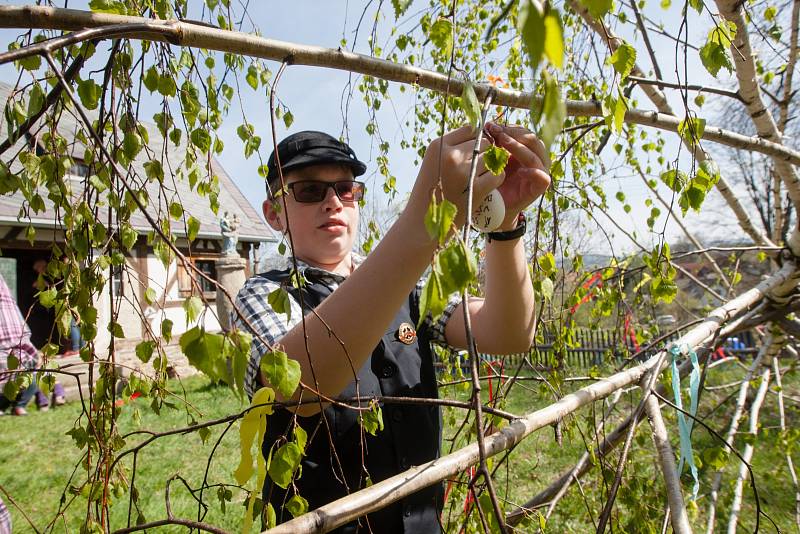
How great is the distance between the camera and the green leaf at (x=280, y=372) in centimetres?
67

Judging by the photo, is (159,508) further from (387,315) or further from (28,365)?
(387,315)

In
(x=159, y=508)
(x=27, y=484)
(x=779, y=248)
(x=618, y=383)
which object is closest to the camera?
(x=618, y=383)

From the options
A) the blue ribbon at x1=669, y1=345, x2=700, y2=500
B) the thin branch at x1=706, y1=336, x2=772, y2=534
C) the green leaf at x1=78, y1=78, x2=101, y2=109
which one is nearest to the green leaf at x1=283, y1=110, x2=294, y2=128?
the green leaf at x1=78, y1=78, x2=101, y2=109

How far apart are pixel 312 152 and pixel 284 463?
40.1 inches

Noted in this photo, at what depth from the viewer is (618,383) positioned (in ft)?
4.07

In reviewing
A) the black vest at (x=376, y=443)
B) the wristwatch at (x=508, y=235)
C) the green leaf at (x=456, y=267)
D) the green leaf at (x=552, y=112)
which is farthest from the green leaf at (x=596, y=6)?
the black vest at (x=376, y=443)

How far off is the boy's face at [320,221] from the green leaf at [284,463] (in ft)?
2.75

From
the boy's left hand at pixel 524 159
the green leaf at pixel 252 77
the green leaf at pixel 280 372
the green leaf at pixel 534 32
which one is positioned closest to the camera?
the green leaf at pixel 534 32

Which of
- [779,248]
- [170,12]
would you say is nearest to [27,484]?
[170,12]

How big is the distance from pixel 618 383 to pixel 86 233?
4.81 feet

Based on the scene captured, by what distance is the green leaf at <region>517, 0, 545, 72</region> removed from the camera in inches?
12.6

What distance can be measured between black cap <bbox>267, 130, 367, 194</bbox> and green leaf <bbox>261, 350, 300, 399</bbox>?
0.91m

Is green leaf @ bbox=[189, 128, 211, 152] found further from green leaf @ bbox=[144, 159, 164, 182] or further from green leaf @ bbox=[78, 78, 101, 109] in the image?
green leaf @ bbox=[78, 78, 101, 109]

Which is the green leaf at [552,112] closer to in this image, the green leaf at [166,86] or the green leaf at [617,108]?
the green leaf at [617,108]
